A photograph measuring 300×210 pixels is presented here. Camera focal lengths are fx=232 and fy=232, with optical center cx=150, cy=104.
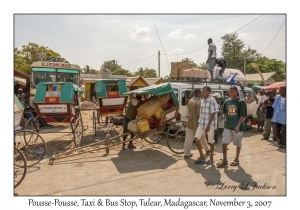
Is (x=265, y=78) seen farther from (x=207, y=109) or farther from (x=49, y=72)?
(x=207, y=109)

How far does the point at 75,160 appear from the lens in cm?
580

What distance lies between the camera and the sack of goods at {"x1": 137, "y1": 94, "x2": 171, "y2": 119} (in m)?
6.06

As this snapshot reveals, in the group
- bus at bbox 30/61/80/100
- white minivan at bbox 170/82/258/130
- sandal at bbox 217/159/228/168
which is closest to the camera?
sandal at bbox 217/159/228/168

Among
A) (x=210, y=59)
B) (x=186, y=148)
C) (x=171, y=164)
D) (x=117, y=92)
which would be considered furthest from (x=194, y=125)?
(x=210, y=59)

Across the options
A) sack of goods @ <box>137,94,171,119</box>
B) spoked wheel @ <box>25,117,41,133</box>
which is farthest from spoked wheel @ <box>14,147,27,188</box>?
spoked wheel @ <box>25,117,41,133</box>

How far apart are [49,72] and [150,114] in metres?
7.00

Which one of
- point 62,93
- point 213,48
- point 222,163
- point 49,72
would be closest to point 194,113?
point 222,163

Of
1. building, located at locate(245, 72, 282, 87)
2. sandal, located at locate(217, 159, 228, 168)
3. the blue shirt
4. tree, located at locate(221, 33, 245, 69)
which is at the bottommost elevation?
sandal, located at locate(217, 159, 228, 168)

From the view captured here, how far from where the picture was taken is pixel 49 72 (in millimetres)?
10930

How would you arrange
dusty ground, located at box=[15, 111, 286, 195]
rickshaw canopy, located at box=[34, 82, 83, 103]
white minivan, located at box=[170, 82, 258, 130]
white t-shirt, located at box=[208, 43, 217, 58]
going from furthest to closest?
white t-shirt, located at box=[208, 43, 217, 58]
white minivan, located at box=[170, 82, 258, 130]
rickshaw canopy, located at box=[34, 82, 83, 103]
dusty ground, located at box=[15, 111, 286, 195]

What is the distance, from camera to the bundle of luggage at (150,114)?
6039mm

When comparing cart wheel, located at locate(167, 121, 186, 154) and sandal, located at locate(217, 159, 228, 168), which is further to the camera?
cart wheel, located at locate(167, 121, 186, 154)

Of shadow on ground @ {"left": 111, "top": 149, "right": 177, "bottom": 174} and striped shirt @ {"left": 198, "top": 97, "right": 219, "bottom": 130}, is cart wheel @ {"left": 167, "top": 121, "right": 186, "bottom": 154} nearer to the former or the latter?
shadow on ground @ {"left": 111, "top": 149, "right": 177, "bottom": 174}

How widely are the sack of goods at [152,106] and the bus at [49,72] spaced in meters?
6.57
